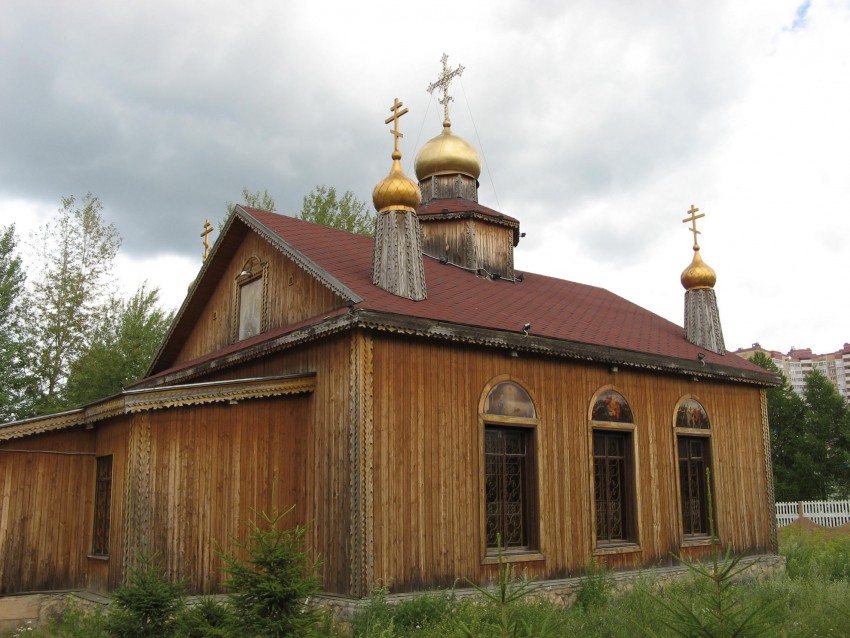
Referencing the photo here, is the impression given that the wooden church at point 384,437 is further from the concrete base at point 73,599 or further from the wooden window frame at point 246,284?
the concrete base at point 73,599

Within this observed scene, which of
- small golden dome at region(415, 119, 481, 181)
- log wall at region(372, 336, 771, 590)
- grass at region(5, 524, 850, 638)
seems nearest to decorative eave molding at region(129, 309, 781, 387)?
log wall at region(372, 336, 771, 590)

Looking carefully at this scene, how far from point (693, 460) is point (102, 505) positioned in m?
10.7

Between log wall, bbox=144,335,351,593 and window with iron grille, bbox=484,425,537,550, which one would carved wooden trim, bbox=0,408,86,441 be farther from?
window with iron grille, bbox=484,425,537,550

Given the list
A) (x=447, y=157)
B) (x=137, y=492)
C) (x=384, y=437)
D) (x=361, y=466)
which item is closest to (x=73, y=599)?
(x=137, y=492)

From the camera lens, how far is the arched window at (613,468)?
13.6 metres

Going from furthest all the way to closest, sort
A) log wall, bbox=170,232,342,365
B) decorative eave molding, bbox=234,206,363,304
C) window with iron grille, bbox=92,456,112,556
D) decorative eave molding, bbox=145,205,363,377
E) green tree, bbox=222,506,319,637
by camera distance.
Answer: log wall, bbox=170,232,342,365 < window with iron grille, bbox=92,456,112,556 < decorative eave molding, bbox=145,205,363,377 < decorative eave molding, bbox=234,206,363,304 < green tree, bbox=222,506,319,637

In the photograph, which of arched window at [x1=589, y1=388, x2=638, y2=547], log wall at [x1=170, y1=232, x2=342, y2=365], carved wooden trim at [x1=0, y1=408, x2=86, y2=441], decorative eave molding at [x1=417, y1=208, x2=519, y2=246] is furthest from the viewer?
decorative eave molding at [x1=417, y1=208, x2=519, y2=246]

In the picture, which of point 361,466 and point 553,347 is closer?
point 361,466

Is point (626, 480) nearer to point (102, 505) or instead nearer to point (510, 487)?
point (510, 487)

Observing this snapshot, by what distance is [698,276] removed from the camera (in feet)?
60.7

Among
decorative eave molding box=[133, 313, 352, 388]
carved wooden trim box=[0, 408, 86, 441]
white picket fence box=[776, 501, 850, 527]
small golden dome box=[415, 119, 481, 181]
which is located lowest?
white picket fence box=[776, 501, 850, 527]

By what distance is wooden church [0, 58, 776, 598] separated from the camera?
10.6m

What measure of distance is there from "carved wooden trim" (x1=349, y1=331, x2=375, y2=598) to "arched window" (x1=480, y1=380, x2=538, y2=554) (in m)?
2.09

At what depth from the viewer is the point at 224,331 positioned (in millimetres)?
15031
